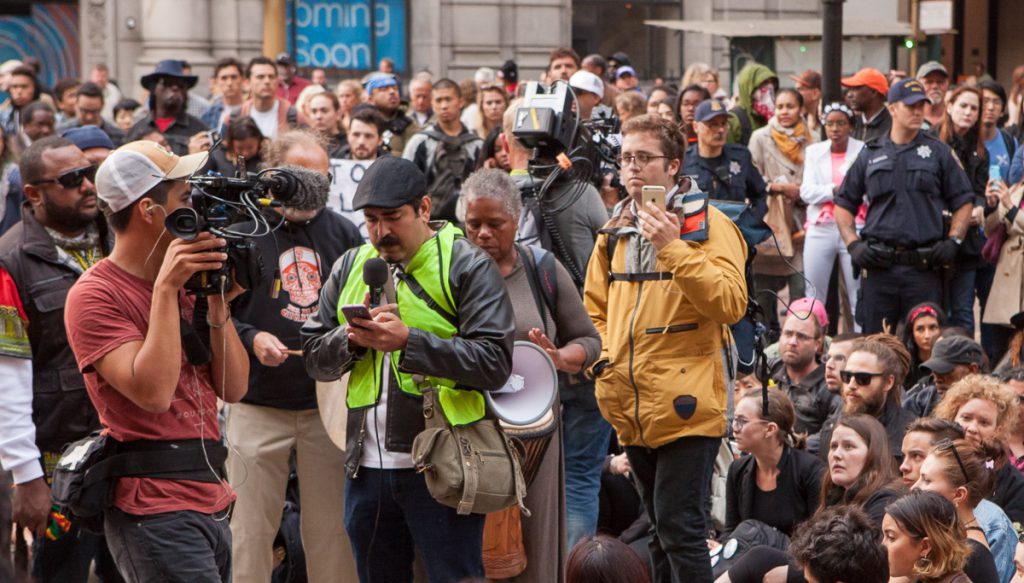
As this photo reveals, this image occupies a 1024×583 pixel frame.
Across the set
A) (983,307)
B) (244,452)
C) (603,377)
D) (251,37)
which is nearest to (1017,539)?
(603,377)

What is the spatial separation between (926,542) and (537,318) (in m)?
1.66

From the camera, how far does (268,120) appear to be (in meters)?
11.6

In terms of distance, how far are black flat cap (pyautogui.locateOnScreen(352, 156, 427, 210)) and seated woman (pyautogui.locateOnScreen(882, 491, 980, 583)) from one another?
1970mm

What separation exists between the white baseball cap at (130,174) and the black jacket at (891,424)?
3.60m

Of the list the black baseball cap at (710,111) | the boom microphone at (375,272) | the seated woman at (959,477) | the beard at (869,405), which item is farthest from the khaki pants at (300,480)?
the black baseball cap at (710,111)

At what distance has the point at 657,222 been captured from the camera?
17.0 ft

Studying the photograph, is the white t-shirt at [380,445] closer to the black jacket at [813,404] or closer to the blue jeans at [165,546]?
the blue jeans at [165,546]

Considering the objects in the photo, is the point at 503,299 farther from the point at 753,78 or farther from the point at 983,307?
the point at 753,78

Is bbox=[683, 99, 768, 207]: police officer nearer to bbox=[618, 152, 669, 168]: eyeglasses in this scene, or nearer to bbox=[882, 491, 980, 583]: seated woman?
bbox=[618, 152, 669, 168]: eyeglasses

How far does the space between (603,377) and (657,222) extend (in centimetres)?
71

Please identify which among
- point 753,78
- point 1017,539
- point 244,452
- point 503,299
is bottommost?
point 1017,539

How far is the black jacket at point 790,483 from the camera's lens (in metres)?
6.50

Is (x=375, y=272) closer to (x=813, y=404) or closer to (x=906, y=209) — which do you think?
(x=813, y=404)

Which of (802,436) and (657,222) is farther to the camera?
Result: (802,436)
